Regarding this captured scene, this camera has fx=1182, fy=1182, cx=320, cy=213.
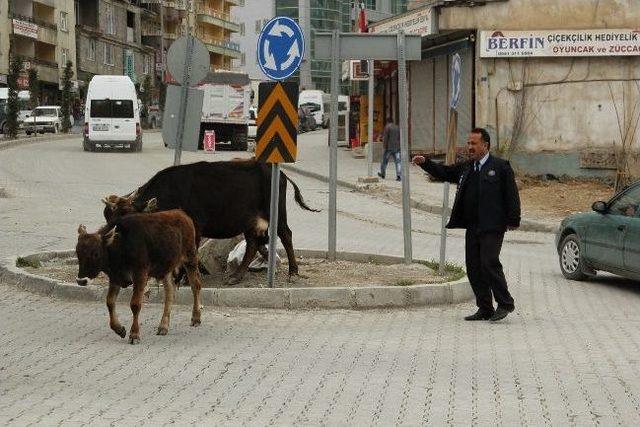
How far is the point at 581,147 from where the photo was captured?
101 ft

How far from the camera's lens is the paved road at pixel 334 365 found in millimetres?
6797

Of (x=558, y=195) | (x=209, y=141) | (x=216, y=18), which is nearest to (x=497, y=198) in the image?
(x=558, y=195)

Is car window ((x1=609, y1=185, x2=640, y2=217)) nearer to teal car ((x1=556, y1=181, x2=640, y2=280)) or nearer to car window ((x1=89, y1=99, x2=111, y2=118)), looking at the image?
teal car ((x1=556, y1=181, x2=640, y2=280))

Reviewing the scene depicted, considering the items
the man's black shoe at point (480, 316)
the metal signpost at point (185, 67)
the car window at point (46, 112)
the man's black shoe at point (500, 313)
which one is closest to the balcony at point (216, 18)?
the car window at point (46, 112)

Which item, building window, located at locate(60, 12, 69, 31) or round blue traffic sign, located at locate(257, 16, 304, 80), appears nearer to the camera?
round blue traffic sign, located at locate(257, 16, 304, 80)

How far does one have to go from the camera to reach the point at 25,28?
238ft

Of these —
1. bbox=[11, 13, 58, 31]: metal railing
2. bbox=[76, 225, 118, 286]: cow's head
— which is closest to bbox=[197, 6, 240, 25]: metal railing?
bbox=[11, 13, 58, 31]: metal railing

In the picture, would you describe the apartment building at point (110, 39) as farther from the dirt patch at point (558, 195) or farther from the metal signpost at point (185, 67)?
the metal signpost at point (185, 67)

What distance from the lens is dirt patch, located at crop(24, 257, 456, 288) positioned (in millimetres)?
12227

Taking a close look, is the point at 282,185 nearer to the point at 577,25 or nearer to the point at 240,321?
the point at 240,321

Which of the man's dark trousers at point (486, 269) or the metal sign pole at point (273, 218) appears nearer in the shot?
the man's dark trousers at point (486, 269)

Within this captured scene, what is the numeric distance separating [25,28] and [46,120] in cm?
927

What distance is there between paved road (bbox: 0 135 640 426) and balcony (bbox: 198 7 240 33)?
315ft

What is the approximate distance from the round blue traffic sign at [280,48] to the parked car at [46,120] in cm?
5360
